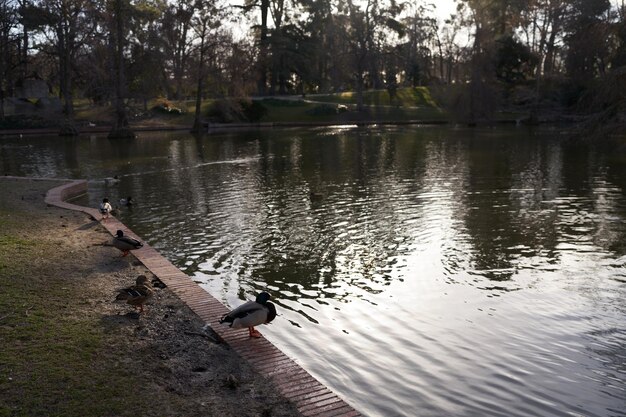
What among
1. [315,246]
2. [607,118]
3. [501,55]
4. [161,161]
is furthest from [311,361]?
[501,55]

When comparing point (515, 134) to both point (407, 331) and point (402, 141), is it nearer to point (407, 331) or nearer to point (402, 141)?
point (402, 141)

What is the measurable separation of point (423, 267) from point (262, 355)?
19.3 feet

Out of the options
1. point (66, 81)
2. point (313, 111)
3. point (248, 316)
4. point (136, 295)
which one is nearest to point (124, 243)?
point (136, 295)

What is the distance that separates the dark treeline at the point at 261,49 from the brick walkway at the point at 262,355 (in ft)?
133

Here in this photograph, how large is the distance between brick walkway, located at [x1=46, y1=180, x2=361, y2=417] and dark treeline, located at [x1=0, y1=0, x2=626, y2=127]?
4044 centimetres

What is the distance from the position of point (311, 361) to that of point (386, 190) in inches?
589

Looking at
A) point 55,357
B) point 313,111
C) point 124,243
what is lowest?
point 55,357

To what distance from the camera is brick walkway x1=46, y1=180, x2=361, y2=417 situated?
6.61m

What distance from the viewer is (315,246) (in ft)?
47.9

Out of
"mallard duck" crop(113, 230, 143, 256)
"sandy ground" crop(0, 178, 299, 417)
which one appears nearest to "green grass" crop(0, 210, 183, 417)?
"sandy ground" crop(0, 178, 299, 417)

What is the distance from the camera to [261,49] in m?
71.1

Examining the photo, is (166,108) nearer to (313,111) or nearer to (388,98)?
(313,111)

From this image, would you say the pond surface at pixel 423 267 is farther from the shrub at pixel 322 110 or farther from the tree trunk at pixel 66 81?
the shrub at pixel 322 110

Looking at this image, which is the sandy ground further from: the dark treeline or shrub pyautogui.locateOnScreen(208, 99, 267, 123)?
shrub pyautogui.locateOnScreen(208, 99, 267, 123)
